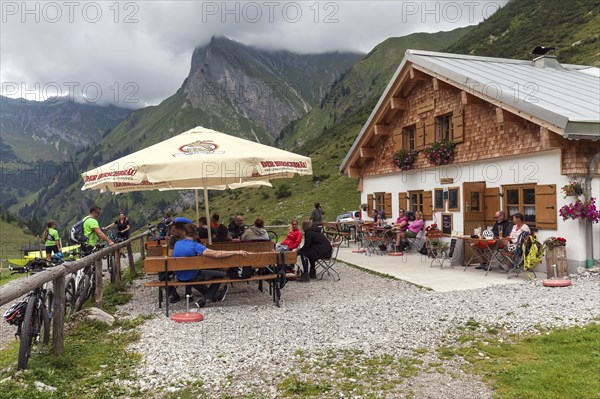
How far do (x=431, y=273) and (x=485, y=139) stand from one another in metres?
4.34

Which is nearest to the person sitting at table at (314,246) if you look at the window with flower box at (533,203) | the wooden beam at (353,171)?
the window with flower box at (533,203)

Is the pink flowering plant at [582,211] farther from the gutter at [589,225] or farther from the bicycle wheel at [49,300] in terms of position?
the bicycle wheel at [49,300]

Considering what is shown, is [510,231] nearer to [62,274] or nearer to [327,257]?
[327,257]

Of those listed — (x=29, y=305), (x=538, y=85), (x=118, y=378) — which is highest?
(x=538, y=85)

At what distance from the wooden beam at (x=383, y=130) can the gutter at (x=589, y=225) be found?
8825 millimetres

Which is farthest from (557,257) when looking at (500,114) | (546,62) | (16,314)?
(546,62)

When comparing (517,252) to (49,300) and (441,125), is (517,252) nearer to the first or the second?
(441,125)

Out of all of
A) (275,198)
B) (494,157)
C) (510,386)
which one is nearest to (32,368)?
(510,386)

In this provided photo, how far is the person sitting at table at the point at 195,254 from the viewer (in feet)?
25.5

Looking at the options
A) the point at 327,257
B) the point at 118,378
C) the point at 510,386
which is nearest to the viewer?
the point at 510,386

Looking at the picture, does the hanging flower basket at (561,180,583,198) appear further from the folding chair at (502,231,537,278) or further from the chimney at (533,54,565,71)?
the chimney at (533,54,565,71)

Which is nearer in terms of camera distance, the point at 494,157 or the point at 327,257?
the point at 327,257

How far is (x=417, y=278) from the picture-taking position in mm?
10984

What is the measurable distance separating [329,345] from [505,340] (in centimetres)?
217
